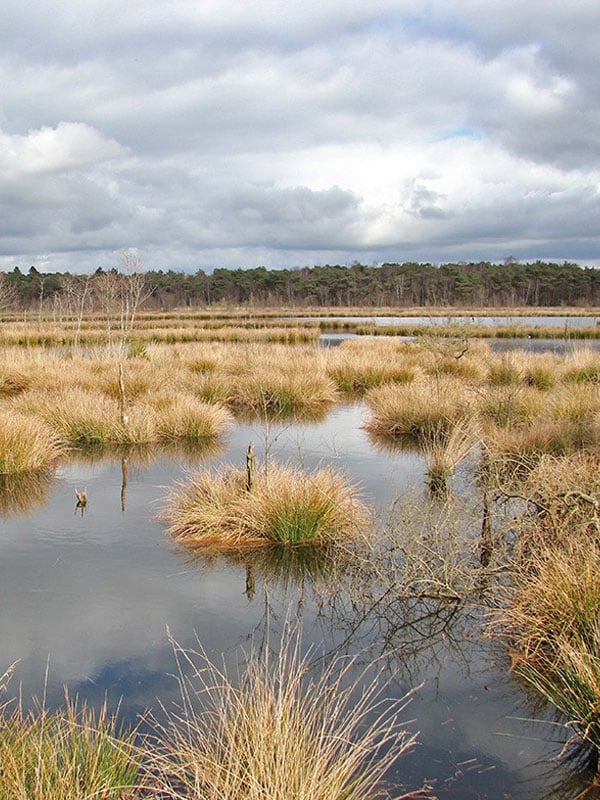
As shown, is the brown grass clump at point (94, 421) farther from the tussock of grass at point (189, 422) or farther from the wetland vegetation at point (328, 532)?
the tussock of grass at point (189, 422)

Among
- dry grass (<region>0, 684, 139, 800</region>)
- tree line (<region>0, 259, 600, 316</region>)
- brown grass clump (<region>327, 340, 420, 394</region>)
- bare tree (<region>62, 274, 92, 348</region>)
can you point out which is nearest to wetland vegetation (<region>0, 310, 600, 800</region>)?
dry grass (<region>0, 684, 139, 800</region>)

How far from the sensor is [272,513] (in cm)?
696

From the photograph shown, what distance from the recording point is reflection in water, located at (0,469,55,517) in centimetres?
821

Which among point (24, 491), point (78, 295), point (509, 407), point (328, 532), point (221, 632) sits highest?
point (78, 295)

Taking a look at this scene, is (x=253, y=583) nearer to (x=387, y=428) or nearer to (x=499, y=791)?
(x=499, y=791)

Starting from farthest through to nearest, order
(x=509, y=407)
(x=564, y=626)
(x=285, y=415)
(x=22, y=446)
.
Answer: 1. (x=285, y=415)
2. (x=509, y=407)
3. (x=22, y=446)
4. (x=564, y=626)

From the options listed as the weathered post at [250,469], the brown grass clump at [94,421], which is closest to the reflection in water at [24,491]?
the brown grass clump at [94,421]

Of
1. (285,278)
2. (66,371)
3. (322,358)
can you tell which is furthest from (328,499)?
(285,278)

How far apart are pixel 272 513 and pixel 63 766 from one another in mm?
3927

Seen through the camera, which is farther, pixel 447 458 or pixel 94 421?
pixel 94 421

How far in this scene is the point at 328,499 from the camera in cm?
702

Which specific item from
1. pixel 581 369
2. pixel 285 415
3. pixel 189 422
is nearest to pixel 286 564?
pixel 189 422

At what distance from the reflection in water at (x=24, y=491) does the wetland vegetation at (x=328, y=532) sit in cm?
4

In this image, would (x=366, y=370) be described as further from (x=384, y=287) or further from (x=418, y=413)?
(x=384, y=287)
